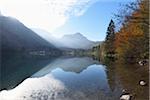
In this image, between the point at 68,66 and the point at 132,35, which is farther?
the point at 68,66

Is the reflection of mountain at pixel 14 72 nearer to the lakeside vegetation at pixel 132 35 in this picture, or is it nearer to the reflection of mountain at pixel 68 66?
the reflection of mountain at pixel 68 66

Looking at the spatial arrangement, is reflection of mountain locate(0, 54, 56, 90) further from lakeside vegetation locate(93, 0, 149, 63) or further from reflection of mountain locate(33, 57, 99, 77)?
lakeside vegetation locate(93, 0, 149, 63)

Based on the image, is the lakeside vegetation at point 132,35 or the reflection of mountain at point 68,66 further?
the reflection of mountain at point 68,66

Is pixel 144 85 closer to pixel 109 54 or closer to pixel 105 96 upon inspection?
pixel 105 96

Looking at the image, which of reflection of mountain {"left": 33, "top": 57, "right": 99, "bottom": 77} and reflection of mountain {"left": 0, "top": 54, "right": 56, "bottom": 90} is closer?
reflection of mountain {"left": 0, "top": 54, "right": 56, "bottom": 90}

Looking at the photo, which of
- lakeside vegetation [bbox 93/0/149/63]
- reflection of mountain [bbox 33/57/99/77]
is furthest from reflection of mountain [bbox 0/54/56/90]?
lakeside vegetation [bbox 93/0/149/63]

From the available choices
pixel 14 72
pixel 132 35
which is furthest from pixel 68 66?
pixel 132 35

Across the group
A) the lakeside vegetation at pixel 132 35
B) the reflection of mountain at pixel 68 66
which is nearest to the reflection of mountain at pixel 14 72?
the reflection of mountain at pixel 68 66

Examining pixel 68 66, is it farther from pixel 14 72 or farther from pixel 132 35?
pixel 132 35

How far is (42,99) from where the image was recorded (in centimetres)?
2197

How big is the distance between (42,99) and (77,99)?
2678mm

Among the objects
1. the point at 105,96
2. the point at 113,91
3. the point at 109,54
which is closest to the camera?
the point at 105,96

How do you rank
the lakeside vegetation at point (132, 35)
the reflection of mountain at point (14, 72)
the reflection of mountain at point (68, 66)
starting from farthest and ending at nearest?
the reflection of mountain at point (68, 66) < the reflection of mountain at point (14, 72) < the lakeside vegetation at point (132, 35)

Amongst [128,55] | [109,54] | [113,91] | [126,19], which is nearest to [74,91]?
[113,91]
